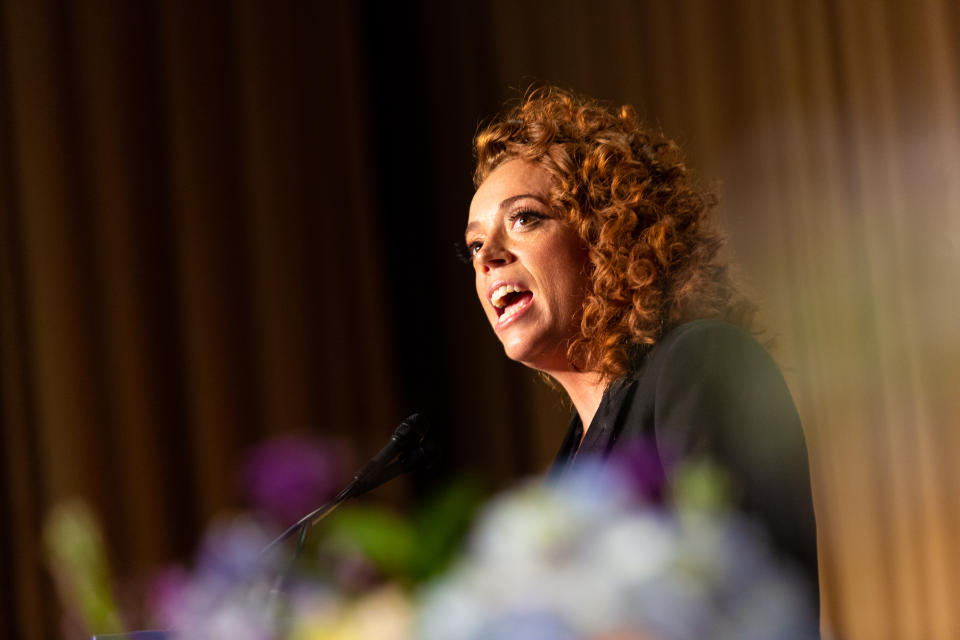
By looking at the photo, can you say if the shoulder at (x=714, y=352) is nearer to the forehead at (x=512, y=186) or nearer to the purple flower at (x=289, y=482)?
the forehead at (x=512, y=186)

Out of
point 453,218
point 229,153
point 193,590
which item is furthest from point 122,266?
point 193,590

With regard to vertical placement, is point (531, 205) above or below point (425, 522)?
above

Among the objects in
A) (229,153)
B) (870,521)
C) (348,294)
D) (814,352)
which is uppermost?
(229,153)

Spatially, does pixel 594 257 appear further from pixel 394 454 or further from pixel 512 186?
pixel 394 454

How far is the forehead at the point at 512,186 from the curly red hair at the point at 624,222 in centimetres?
2

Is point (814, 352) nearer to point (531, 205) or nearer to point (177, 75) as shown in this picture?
point (531, 205)

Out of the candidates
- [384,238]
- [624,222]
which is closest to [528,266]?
[624,222]

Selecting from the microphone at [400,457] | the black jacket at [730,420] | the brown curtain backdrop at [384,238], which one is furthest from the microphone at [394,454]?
the brown curtain backdrop at [384,238]

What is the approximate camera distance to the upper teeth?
2000mm

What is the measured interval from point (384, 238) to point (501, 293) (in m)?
2.78

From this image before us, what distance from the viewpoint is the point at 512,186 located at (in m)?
2.04

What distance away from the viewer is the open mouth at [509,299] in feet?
6.56

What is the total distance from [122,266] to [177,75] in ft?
2.63

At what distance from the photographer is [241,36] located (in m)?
4.35
